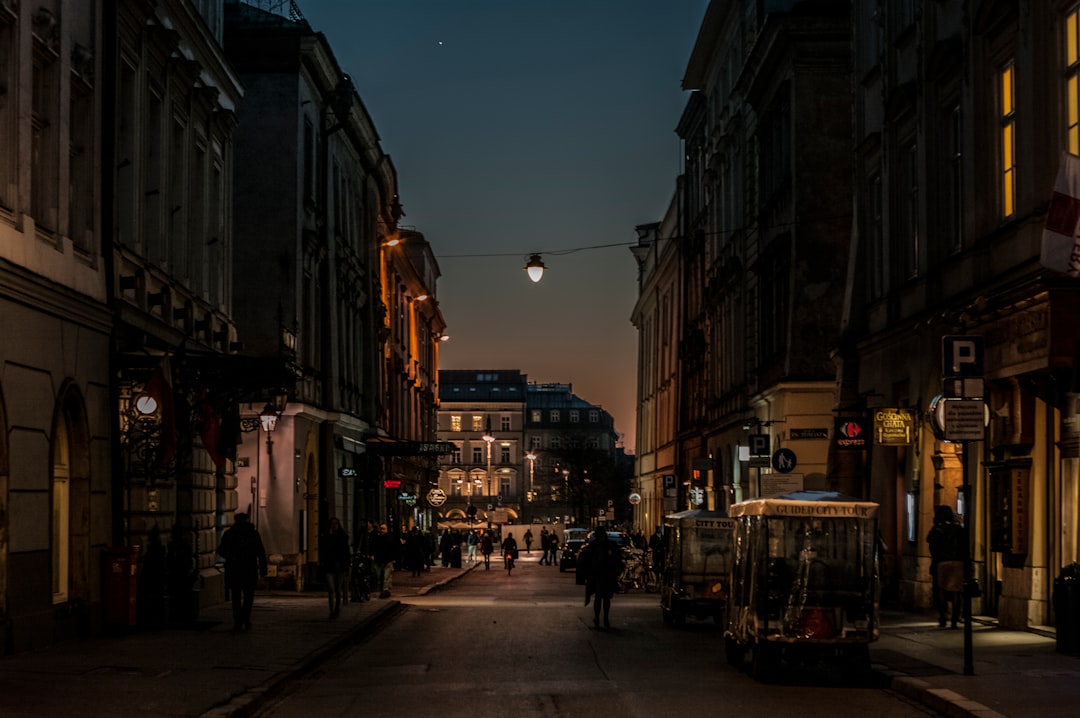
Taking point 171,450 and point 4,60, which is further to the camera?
point 171,450

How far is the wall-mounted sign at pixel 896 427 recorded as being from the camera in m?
30.2

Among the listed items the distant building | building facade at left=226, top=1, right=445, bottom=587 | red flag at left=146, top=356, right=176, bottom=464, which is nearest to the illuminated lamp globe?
building facade at left=226, top=1, right=445, bottom=587

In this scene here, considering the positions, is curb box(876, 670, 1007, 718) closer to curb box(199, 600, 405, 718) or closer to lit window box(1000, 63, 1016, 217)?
curb box(199, 600, 405, 718)

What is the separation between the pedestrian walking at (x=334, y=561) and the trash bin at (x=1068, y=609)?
1414cm

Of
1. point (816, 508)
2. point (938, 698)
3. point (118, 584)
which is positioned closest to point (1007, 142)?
point (816, 508)

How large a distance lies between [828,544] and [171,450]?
10451mm

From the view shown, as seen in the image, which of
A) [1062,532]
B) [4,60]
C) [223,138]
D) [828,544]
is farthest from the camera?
[223,138]

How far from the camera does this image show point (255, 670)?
18969mm

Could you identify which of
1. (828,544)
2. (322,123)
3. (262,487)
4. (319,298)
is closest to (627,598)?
(262,487)

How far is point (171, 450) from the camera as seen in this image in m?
24.5

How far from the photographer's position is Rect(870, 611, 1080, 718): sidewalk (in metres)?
15.0

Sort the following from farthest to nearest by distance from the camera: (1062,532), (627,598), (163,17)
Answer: (627,598), (163,17), (1062,532)

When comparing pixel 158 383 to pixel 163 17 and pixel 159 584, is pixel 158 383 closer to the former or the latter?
pixel 159 584

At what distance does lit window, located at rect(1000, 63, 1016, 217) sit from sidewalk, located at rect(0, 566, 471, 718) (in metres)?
11.6
